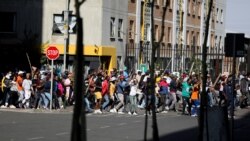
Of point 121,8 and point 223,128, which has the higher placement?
point 121,8

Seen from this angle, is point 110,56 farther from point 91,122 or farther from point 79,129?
point 79,129

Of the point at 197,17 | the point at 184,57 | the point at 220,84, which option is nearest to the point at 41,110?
the point at 220,84

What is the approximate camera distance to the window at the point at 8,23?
150ft

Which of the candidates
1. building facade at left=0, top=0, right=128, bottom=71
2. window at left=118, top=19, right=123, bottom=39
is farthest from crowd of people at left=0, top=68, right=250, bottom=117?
window at left=118, top=19, right=123, bottom=39

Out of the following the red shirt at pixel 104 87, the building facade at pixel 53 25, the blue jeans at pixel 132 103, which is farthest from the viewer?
the building facade at pixel 53 25

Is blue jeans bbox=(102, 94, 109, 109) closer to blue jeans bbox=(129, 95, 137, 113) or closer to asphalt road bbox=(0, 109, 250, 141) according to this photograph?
blue jeans bbox=(129, 95, 137, 113)

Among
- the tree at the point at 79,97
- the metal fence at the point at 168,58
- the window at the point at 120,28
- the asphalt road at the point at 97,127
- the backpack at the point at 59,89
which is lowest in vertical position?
the asphalt road at the point at 97,127

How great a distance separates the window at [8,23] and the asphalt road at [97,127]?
659 inches

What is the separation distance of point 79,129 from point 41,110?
25230mm

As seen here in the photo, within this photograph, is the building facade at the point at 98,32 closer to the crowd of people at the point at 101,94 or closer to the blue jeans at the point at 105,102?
the crowd of people at the point at 101,94

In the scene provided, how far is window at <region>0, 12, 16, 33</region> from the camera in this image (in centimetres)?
4562

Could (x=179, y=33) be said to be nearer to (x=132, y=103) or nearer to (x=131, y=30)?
(x=131, y=30)

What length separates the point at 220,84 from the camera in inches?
1345

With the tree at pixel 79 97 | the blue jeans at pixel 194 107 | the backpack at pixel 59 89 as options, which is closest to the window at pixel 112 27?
the backpack at pixel 59 89
